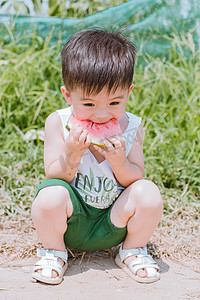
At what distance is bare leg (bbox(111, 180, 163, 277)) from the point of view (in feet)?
7.54

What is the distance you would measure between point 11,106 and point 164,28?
1727mm

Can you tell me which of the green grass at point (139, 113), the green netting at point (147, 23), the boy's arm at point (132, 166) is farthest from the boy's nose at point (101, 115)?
the green netting at point (147, 23)

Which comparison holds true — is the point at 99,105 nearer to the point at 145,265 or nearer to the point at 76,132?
the point at 76,132

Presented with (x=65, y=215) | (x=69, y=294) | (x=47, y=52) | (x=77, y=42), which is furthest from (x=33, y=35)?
(x=69, y=294)

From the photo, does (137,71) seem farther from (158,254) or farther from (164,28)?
(158,254)

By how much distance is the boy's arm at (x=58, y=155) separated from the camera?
7.44 ft

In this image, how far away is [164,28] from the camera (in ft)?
14.9

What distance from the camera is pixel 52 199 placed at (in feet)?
7.29

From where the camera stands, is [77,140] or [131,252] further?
[131,252]

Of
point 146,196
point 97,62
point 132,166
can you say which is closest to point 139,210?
point 146,196

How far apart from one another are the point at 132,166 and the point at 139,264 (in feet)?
1.68

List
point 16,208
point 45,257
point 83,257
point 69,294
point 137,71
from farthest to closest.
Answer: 1. point 137,71
2. point 16,208
3. point 83,257
4. point 45,257
5. point 69,294

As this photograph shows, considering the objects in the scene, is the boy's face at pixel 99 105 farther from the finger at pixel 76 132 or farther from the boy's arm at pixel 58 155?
the boy's arm at pixel 58 155

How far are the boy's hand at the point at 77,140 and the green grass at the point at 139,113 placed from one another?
3.18 feet
